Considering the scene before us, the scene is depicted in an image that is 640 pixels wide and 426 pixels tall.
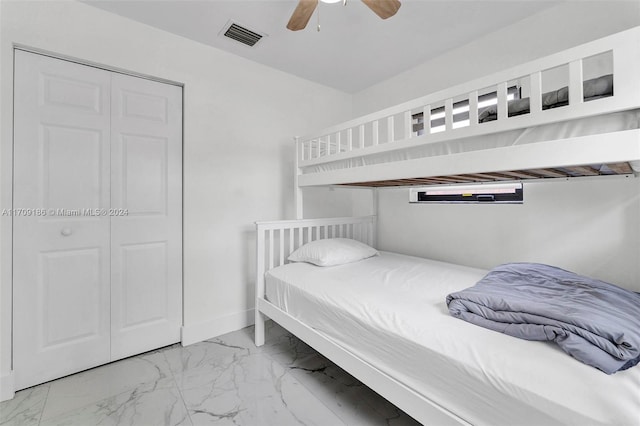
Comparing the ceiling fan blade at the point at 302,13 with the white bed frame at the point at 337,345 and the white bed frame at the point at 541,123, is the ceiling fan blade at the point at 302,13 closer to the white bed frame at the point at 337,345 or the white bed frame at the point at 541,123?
the white bed frame at the point at 541,123

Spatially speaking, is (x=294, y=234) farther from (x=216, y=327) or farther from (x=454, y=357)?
(x=454, y=357)

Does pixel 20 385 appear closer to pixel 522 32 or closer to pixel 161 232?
pixel 161 232

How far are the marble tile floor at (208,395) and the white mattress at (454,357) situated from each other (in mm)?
385

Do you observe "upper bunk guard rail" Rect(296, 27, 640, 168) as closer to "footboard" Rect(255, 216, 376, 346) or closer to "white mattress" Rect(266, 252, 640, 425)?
"white mattress" Rect(266, 252, 640, 425)

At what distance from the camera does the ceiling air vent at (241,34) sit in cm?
210

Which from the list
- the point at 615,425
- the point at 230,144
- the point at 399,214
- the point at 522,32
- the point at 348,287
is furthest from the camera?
the point at 399,214

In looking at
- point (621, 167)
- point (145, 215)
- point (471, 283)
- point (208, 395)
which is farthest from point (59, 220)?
point (621, 167)

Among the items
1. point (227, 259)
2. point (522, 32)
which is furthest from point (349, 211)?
point (522, 32)

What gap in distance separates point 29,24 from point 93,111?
0.53 m

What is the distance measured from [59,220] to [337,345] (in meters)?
1.91

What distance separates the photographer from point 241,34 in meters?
2.19

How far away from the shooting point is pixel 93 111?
1.90 meters

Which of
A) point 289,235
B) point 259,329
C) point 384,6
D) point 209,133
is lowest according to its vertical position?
point 259,329

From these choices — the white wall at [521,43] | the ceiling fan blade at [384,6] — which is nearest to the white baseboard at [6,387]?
the ceiling fan blade at [384,6]
